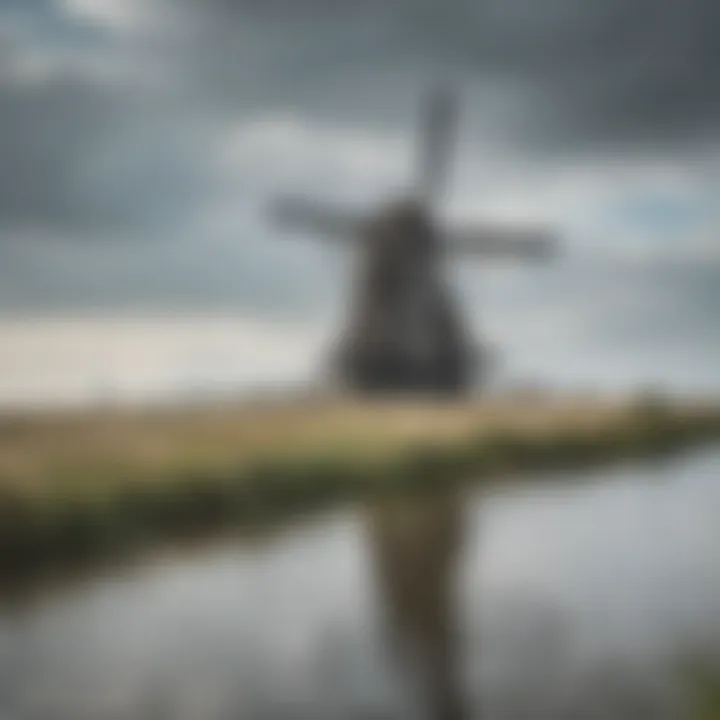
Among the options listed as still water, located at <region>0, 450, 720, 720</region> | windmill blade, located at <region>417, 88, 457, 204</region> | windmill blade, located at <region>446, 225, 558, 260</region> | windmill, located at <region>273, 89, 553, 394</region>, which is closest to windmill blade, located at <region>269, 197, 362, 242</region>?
windmill, located at <region>273, 89, 553, 394</region>

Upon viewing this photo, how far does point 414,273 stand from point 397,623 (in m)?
2.29

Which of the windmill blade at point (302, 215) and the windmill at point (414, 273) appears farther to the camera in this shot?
the windmill at point (414, 273)

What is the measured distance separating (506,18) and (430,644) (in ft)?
6.23

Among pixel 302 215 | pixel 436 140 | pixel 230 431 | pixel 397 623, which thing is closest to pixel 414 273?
pixel 436 140

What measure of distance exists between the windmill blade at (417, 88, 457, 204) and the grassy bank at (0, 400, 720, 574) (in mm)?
818

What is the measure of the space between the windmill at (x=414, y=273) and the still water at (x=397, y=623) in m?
0.65

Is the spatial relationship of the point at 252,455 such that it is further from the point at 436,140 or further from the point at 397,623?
the point at 436,140

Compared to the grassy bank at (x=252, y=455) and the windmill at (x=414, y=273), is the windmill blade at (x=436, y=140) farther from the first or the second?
the grassy bank at (x=252, y=455)

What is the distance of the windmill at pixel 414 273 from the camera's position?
339cm

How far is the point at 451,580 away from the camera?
3.12 metres

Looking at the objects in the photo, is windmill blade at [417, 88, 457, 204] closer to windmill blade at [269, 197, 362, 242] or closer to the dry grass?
windmill blade at [269, 197, 362, 242]

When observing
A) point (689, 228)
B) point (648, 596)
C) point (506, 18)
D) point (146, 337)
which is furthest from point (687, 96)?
point (146, 337)

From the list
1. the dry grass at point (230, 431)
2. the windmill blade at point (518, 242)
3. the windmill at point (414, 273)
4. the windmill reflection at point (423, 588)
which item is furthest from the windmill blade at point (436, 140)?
the windmill reflection at point (423, 588)

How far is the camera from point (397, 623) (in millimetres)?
2873
